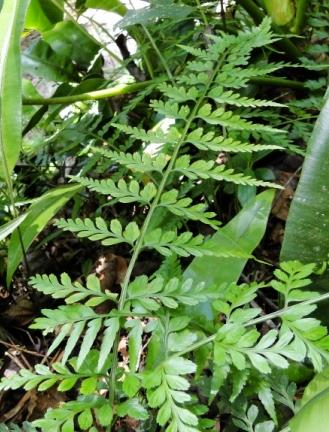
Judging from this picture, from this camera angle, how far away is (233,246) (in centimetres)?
57

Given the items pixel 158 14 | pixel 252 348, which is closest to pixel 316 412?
pixel 252 348

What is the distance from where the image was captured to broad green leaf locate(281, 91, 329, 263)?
0.54m

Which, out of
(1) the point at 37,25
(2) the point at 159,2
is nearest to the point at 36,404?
(2) the point at 159,2

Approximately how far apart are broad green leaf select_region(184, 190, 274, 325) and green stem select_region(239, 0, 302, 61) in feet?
1.21

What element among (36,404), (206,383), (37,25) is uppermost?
(37,25)

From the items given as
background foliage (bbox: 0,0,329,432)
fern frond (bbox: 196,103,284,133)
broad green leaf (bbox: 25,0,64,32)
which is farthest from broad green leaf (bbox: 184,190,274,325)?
broad green leaf (bbox: 25,0,64,32)

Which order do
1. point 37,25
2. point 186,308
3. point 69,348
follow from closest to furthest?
1. point 69,348
2. point 186,308
3. point 37,25

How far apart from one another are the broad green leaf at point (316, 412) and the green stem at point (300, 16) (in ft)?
2.15

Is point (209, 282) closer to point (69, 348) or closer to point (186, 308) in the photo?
point (186, 308)

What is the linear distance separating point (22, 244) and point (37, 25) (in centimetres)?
64

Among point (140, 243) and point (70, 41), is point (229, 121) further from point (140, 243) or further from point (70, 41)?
point (70, 41)

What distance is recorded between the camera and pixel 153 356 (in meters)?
0.43

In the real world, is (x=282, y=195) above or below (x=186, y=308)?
below

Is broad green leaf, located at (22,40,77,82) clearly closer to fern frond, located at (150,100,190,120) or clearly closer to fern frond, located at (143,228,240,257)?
fern frond, located at (150,100,190,120)
